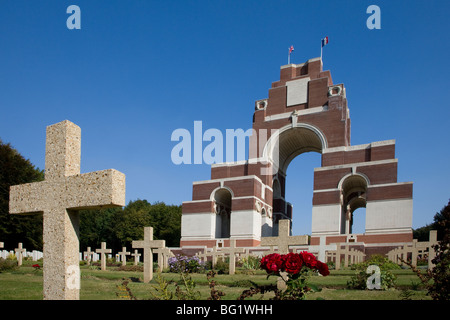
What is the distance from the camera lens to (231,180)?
32.7m

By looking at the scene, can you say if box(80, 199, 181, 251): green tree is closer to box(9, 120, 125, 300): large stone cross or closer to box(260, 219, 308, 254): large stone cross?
box(260, 219, 308, 254): large stone cross

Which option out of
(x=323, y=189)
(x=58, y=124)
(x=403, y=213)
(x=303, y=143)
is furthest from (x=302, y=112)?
(x=58, y=124)

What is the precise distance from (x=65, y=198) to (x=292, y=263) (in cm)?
356

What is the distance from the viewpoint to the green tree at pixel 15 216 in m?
32.1

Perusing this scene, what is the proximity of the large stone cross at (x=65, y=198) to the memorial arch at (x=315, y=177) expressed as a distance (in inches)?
958

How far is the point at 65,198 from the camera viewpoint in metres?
5.37

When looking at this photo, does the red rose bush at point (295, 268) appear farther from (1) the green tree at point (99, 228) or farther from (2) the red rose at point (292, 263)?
(1) the green tree at point (99, 228)

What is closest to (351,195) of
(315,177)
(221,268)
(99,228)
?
(315,177)

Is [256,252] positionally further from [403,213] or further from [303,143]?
[303,143]

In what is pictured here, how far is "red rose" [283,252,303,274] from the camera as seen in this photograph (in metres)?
5.81

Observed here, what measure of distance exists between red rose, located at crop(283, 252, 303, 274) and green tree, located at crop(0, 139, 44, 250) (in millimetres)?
31946

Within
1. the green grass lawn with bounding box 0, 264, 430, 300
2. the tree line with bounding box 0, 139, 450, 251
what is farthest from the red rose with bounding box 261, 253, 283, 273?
the tree line with bounding box 0, 139, 450, 251
